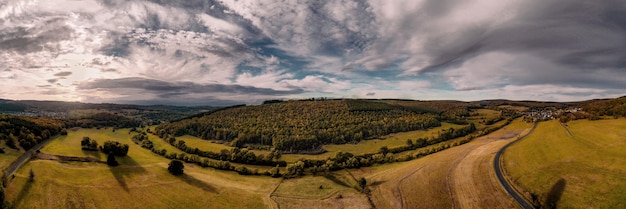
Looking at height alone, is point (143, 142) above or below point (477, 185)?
below

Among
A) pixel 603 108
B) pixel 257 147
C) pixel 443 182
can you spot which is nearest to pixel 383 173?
pixel 443 182

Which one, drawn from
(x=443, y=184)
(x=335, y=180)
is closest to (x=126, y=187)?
(x=335, y=180)

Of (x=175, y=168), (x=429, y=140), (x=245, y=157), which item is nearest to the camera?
(x=175, y=168)

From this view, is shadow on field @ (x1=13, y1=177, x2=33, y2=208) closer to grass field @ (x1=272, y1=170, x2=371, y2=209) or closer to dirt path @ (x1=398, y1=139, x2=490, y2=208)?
grass field @ (x1=272, y1=170, x2=371, y2=209)

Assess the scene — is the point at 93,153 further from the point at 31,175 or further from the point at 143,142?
the point at 143,142

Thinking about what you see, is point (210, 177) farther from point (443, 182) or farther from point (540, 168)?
point (540, 168)

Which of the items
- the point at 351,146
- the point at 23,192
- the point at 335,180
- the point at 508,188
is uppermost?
the point at 23,192

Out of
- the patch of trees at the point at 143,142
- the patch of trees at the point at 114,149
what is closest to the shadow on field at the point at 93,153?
the patch of trees at the point at 114,149

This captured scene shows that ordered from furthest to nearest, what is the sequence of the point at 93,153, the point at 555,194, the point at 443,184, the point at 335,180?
the point at 93,153 → the point at 335,180 → the point at 443,184 → the point at 555,194

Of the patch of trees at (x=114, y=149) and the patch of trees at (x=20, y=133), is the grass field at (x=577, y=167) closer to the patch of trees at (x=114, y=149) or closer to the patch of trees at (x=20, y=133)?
the patch of trees at (x=114, y=149)
